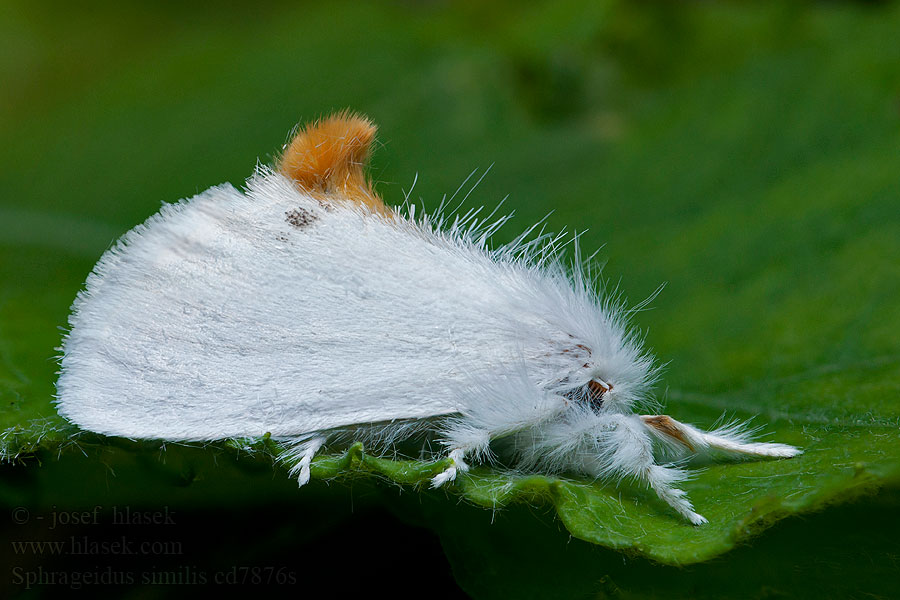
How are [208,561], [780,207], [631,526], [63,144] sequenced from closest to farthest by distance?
[631,526]
[208,561]
[780,207]
[63,144]

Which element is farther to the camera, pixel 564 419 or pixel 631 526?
pixel 564 419

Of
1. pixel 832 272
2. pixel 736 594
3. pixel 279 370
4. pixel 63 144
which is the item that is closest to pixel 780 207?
pixel 832 272

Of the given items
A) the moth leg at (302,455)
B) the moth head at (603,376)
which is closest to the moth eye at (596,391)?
the moth head at (603,376)

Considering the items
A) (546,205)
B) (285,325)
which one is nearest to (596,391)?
(285,325)

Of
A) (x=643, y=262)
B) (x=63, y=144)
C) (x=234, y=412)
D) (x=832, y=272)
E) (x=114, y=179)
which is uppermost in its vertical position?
(x=63, y=144)

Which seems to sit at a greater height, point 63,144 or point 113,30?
point 113,30

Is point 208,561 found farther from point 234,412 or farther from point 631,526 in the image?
point 631,526

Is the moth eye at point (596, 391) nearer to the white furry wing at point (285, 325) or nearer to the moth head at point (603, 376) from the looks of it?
the moth head at point (603, 376)
